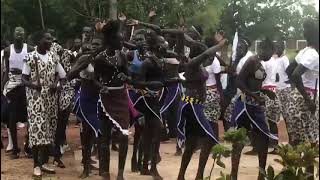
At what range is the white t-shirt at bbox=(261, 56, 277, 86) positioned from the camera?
536 cm

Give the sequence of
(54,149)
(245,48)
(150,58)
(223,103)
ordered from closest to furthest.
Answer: (245,48), (150,58), (54,149), (223,103)

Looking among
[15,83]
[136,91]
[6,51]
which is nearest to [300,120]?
[136,91]

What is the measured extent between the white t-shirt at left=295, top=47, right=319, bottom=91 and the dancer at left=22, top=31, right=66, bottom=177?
8.39 ft

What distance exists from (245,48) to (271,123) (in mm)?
1211

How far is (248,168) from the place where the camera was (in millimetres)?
5867

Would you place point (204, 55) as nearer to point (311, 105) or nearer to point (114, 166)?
point (311, 105)

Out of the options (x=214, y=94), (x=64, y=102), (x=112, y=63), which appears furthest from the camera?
(x=214, y=94)

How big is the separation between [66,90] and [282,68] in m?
2.35

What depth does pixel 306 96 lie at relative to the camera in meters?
4.47

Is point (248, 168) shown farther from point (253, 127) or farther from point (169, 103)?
point (169, 103)

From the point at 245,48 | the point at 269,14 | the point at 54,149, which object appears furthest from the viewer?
the point at 54,149

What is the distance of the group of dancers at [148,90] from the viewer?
4.91 meters

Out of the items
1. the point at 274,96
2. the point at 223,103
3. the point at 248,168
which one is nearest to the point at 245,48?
the point at 274,96

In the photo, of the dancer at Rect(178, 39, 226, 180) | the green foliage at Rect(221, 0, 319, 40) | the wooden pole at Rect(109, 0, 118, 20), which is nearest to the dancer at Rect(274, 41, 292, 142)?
the green foliage at Rect(221, 0, 319, 40)
